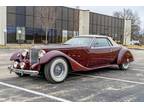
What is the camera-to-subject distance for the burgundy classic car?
8.41m

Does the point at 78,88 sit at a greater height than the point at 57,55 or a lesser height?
lesser

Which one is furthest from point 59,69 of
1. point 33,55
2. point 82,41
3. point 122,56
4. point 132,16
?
point 132,16

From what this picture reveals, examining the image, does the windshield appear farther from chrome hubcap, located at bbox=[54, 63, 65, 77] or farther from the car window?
chrome hubcap, located at bbox=[54, 63, 65, 77]

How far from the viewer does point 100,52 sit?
10.3 meters

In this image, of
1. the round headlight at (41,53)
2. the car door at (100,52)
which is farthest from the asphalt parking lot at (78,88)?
the round headlight at (41,53)

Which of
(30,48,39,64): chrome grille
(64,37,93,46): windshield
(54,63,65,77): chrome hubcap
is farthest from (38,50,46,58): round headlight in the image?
(64,37,93,46): windshield

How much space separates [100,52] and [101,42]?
511mm

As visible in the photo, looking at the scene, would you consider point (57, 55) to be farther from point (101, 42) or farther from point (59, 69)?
point (101, 42)

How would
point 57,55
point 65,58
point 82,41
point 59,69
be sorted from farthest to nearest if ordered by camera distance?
1. point 82,41
2. point 65,58
3. point 59,69
4. point 57,55

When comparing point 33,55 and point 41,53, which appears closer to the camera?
point 41,53

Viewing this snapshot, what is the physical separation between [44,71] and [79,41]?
2364 millimetres

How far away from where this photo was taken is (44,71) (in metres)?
8.45

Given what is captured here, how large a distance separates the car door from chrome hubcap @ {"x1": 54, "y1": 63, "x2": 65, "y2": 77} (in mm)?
1484
